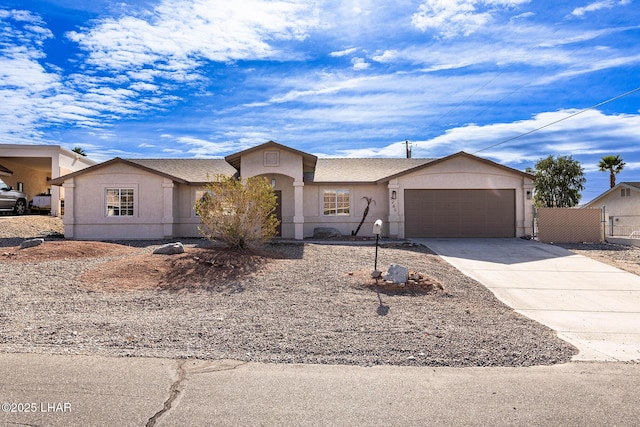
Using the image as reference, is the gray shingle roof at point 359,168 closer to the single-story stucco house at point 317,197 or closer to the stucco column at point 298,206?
the single-story stucco house at point 317,197

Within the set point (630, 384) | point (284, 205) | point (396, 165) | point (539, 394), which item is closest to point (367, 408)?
point (539, 394)

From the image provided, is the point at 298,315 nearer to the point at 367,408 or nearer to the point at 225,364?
the point at 225,364

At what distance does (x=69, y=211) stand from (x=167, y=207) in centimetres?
434

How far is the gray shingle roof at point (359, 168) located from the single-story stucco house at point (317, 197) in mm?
161

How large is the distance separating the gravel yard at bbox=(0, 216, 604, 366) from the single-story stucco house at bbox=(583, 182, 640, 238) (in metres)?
22.7

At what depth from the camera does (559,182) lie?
1620 inches

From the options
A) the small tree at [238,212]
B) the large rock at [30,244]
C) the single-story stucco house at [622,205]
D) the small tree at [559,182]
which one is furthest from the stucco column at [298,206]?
the small tree at [559,182]

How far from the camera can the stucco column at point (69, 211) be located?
20.7 m

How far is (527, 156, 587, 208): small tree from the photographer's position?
40719 mm

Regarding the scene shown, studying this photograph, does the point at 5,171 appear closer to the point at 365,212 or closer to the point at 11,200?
the point at 11,200

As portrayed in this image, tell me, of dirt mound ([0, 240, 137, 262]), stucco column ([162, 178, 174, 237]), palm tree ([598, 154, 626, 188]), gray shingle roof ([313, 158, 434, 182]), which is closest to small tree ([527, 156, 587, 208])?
palm tree ([598, 154, 626, 188])

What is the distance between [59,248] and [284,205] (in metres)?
10.4

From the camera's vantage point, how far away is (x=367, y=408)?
4266 millimetres

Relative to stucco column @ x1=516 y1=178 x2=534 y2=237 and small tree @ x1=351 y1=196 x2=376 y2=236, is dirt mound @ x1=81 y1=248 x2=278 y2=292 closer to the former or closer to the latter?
small tree @ x1=351 y1=196 x2=376 y2=236
